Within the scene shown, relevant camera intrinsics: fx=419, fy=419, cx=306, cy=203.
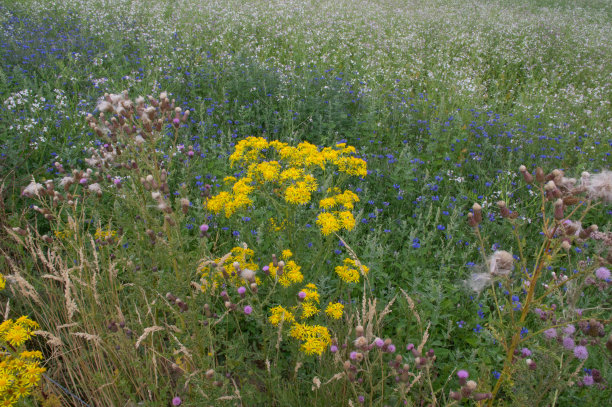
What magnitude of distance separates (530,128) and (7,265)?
5927 millimetres

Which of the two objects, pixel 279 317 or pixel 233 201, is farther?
pixel 233 201

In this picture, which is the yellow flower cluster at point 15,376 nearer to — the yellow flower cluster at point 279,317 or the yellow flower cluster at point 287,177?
the yellow flower cluster at point 279,317

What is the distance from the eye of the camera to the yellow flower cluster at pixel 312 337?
203cm

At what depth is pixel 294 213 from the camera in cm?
279

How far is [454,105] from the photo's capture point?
6180mm

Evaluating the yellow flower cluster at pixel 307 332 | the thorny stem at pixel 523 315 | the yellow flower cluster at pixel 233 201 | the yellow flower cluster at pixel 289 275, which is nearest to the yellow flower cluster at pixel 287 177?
the yellow flower cluster at pixel 233 201

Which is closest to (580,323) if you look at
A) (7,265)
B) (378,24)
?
(7,265)

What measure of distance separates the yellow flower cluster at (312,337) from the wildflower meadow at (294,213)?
2 centimetres

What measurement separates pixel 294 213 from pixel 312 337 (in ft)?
3.10

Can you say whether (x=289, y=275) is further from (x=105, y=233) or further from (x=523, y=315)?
(x=105, y=233)

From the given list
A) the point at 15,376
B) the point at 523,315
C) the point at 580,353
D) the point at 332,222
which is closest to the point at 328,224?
the point at 332,222

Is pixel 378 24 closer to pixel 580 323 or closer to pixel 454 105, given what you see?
pixel 454 105

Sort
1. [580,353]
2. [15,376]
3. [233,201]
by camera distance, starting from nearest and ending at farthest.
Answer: [15,376], [580,353], [233,201]

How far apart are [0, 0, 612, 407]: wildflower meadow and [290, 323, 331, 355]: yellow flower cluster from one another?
0.07ft
